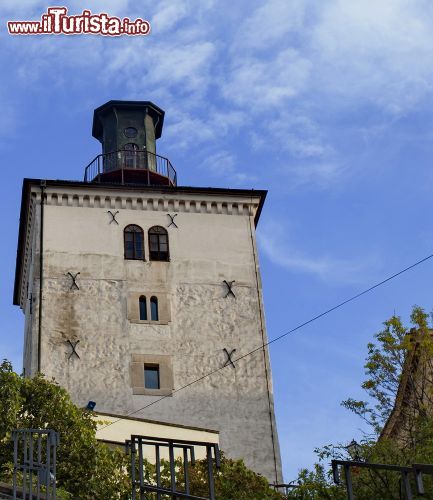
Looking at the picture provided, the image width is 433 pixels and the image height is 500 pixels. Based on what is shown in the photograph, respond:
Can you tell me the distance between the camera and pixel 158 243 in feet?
127

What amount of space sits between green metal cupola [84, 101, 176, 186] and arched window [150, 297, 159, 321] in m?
6.59

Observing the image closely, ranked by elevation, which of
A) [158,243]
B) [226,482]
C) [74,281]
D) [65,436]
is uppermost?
[158,243]

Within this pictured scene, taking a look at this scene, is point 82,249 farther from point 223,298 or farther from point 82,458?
point 82,458

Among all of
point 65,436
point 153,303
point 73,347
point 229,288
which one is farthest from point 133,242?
point 65,436

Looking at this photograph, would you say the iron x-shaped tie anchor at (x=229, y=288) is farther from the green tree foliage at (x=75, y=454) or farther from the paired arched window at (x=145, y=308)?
the green tree foliage at (x=75, y=454)

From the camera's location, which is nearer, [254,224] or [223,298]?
[223,298]

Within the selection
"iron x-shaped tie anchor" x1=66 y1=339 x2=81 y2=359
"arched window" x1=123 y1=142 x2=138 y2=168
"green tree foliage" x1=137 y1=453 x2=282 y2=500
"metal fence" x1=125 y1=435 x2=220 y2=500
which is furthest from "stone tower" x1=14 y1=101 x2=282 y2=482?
"green tree foliage" x1=137 y1=453 x2=282 y2=500

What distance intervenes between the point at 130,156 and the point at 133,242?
20.0ft

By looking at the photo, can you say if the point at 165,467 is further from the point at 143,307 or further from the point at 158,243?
the point at 158,243

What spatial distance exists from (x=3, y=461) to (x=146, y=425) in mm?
10017

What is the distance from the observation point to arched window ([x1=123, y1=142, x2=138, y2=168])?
42.9 meters

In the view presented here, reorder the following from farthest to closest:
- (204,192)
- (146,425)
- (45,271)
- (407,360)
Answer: (204,192)
(45,271)
(146,425)
(407,360)

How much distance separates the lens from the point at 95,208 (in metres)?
39.0

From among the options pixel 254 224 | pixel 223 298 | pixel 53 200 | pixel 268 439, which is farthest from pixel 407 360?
pixel 53 200
